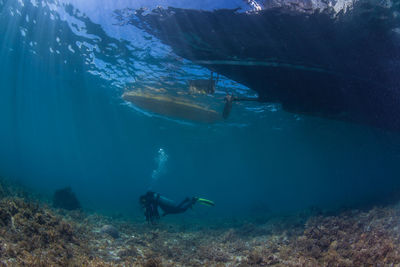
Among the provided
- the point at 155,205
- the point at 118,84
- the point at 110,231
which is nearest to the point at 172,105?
the point at 118,84

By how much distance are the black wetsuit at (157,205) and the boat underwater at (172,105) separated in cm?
989

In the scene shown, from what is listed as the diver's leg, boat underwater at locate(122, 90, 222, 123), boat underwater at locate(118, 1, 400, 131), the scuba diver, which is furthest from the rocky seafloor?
boat underwater at locate(122, 90, 222, 123)

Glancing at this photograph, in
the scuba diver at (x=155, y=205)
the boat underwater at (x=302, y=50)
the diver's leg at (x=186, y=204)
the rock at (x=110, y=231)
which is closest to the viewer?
the boat underwater at (x=302, y=50)

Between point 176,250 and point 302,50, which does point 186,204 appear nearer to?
point 176,250

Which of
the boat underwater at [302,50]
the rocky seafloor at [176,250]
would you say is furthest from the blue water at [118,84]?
the rocky seafloor at [176,250]

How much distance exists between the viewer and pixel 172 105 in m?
20.5

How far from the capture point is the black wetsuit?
10383 mm

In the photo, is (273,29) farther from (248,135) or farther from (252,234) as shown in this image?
(248,135)

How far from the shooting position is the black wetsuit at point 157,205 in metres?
10.4

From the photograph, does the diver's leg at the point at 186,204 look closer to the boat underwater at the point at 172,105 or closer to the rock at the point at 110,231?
the rock at the point at 110,231

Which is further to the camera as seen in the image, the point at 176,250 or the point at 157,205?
the point at 157,205

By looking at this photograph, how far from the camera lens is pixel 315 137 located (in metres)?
27.4

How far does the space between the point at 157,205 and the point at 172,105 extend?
11348 millimetres

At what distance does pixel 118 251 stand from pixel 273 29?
9479mm
